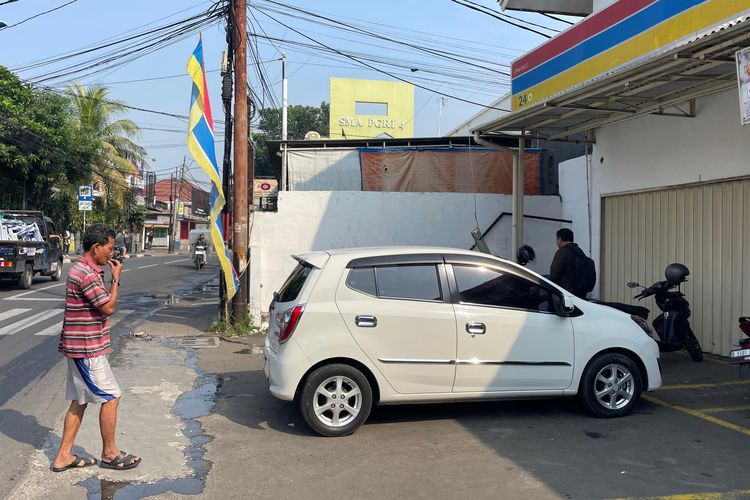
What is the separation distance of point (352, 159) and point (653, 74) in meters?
9.03

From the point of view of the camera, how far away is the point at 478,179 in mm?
14227

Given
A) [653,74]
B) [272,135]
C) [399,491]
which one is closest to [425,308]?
[399,491]

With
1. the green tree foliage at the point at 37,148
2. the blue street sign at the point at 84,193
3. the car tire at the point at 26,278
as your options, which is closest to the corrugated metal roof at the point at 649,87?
the car tire at the point at 26,278

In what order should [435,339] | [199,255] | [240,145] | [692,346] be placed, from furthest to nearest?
[199,255] → [240,145] → [692,346] → [435,339]

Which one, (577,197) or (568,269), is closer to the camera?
(568,269)

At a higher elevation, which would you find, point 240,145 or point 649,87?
point 649,87

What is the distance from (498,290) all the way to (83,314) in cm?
351

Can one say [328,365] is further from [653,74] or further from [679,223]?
[679,223]

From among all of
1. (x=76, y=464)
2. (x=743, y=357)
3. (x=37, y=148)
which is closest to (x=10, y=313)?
(x=76, y=464)

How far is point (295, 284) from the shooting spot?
18.9ft

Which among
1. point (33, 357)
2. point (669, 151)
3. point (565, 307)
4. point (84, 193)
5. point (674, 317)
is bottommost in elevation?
Result: point (33, 357)

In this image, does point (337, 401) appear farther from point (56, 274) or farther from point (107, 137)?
point (107, 137)

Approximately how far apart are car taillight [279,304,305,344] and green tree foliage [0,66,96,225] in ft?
77.4

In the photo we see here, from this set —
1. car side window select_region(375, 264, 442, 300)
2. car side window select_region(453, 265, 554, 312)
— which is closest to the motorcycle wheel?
car side window select_region(453, 265, 554, 312)
